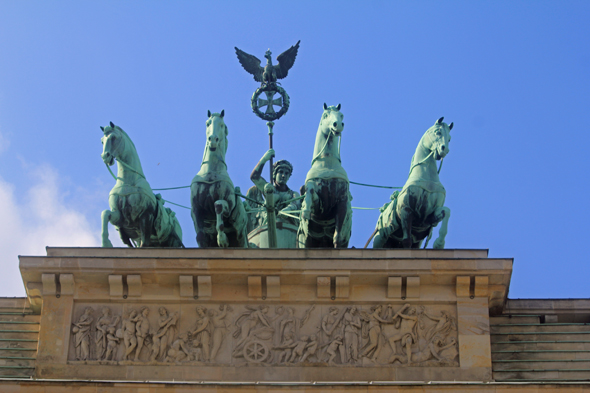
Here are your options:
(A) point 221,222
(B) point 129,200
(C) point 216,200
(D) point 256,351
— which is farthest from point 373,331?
(B) point 129,200

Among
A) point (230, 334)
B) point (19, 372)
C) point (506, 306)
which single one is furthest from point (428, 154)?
point (19, 372)

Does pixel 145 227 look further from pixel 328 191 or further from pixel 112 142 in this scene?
Answer: pixel 328 191

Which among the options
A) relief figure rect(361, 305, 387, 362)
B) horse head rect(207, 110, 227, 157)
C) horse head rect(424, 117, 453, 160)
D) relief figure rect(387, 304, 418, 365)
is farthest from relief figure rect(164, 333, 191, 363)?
horse head rect(424, 117, 453, 160)

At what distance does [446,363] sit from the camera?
2409 cm

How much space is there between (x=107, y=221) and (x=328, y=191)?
149 inches

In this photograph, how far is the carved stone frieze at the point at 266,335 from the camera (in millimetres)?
24125

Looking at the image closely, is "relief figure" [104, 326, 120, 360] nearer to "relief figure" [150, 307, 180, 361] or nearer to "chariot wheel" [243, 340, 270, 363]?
"relief figure" [150, 307, 180, 361]

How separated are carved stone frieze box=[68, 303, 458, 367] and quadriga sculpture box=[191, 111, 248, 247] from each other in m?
1.99

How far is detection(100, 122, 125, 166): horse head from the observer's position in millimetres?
26297

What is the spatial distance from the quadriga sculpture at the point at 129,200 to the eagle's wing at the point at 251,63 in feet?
16.1

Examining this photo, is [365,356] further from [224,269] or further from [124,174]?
[124,174]

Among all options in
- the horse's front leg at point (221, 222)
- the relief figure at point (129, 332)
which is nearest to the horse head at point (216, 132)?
the horse's front leg at point (221, 222)

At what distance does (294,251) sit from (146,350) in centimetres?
286

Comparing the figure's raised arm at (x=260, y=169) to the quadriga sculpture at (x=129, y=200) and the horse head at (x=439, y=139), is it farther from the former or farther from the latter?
the horse head at (x=439, y=139)
